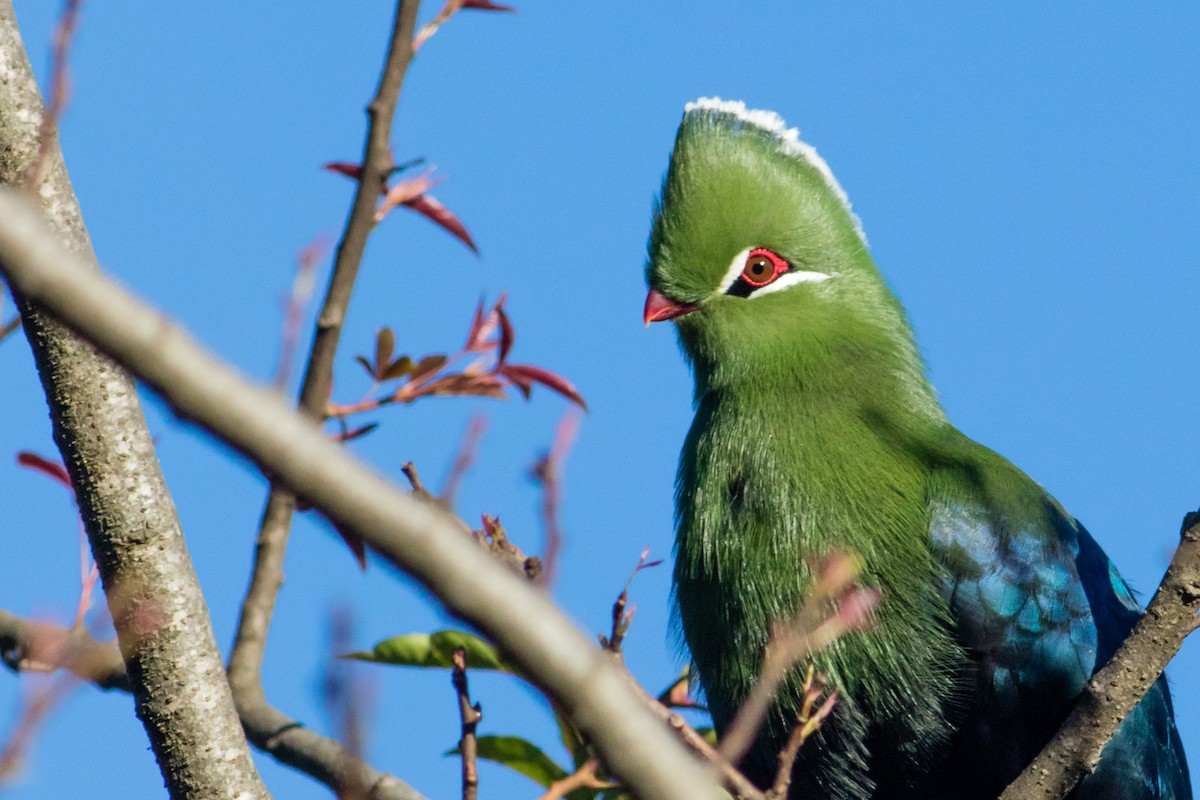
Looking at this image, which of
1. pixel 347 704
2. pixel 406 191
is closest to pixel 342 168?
pixel 406 191

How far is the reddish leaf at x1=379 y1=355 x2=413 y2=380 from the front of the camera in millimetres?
3066

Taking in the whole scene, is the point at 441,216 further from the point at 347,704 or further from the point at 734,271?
the point at 347,704

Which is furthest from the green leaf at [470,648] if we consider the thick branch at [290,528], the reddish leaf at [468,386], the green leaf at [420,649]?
the reddish leaf at [468,386]

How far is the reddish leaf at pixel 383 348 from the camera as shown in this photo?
303 centimetres

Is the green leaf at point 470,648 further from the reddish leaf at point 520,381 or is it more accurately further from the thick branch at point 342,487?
the thick branch at point 342,487

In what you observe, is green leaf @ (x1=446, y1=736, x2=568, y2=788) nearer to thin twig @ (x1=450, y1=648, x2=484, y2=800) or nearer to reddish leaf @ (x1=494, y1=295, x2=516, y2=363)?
reddish leaf @ (x1=494, y1=295, x2=516, y2=363)

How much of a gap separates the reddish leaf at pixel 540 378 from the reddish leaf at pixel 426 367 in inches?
5.7

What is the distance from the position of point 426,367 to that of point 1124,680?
158 centimetres

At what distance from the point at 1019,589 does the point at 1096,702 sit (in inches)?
35.4

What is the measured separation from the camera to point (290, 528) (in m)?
2.91

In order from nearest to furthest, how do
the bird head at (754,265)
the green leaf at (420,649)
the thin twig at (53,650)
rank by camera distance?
the thin twig at (53,650)
the green leaf at (420,649)
the bird head at (754,265)

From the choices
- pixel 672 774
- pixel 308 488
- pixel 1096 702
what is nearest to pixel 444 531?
pixel 308 488

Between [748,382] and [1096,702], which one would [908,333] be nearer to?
[748,382]

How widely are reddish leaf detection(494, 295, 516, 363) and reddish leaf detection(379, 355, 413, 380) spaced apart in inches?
8.4
